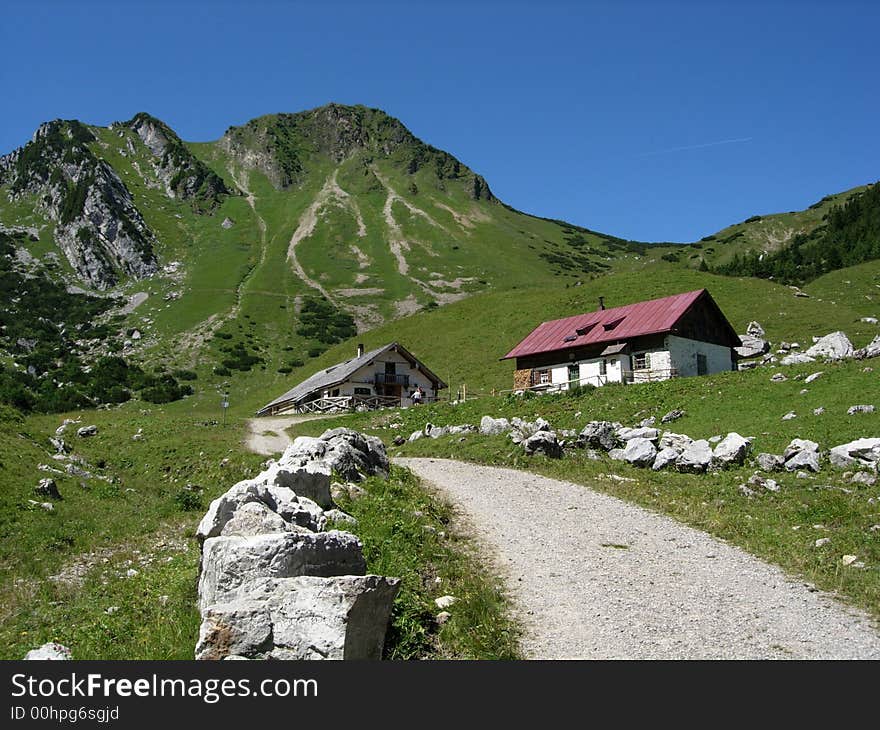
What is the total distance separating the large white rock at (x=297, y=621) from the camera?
748cm

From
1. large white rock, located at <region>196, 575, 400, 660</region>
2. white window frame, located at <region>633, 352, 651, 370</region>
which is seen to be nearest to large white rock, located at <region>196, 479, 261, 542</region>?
large white rock, located at <region>196, 575, 400, 660</region>

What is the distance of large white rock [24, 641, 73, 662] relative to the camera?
750cm

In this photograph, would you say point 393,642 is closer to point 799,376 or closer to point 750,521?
point 750,521

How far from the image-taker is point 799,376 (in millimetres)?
33531

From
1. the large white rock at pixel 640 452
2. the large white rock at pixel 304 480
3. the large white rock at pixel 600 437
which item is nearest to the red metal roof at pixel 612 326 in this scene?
the large white rock at pixel 600 437

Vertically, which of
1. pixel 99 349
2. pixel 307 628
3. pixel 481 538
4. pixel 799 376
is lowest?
pixel 481 538

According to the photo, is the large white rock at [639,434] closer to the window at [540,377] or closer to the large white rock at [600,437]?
the large white rock at [600,437]

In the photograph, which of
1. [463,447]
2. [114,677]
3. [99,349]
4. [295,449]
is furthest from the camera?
[99,349]

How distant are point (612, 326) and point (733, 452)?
3282 cm

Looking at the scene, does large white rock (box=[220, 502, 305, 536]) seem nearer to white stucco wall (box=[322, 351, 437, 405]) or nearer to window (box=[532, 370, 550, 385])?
window (box=[532, 370, 550, 385])

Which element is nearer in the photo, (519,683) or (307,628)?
(519,683)

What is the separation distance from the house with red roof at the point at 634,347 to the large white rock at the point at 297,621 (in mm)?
44269

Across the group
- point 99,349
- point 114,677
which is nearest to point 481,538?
point 114,677

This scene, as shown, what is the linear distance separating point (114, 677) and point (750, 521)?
46.9 ft
